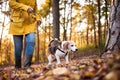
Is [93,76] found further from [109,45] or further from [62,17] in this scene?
[62,17]

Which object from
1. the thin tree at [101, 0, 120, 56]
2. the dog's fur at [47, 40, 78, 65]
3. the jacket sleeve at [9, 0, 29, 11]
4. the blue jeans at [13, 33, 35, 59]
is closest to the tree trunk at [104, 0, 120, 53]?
the thin tree at [101, 0, 120, 56]

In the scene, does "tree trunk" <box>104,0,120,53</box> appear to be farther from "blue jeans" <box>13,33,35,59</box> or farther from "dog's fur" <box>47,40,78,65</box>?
"dog's fur" <box>47,40,78,65</box>

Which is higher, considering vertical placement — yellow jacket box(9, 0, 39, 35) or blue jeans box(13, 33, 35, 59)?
yellow jacket box(9, 0, 39, 35)

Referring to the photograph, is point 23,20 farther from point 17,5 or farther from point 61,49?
point 61,49

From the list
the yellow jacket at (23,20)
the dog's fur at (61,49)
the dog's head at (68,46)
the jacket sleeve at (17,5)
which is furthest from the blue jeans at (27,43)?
the dog's head at (68,46)

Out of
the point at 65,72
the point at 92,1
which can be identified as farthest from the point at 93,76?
the point at 92,1

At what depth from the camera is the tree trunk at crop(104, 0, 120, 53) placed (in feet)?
20.6

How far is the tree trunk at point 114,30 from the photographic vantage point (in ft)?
20.6

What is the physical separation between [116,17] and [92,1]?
793 inches

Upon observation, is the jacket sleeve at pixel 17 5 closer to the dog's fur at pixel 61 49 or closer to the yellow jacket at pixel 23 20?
the yellow jacket at pixel 23 20

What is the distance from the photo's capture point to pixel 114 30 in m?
6.42

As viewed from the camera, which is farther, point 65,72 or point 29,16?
point 29,16

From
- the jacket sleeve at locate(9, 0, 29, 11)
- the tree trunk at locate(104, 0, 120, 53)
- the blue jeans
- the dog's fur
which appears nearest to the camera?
the tree trunk at locate(104, 0, 120, 53)

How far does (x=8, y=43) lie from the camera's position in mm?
53375
